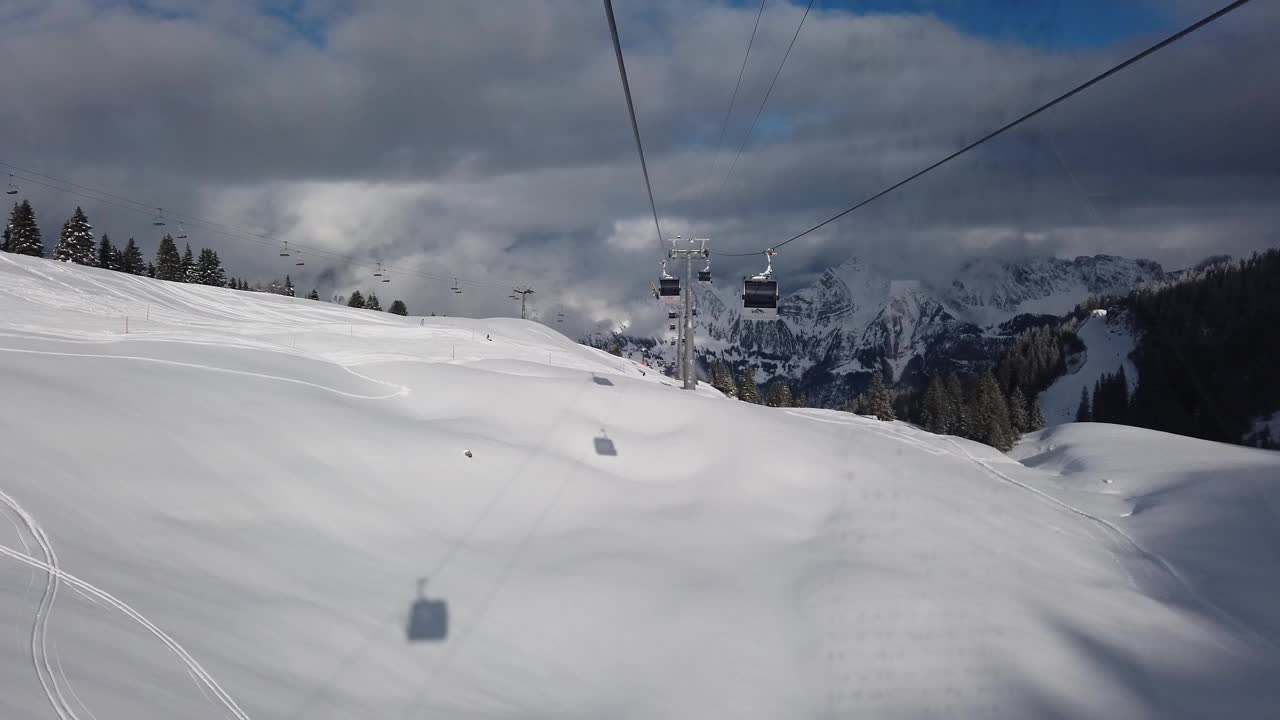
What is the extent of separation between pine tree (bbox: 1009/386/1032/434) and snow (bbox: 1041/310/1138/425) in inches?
3187

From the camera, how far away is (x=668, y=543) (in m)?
14.3

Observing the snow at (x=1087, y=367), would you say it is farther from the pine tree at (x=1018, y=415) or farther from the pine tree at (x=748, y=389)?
the pine tree at (x=748, y=389)

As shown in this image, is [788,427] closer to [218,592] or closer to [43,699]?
[218,592]

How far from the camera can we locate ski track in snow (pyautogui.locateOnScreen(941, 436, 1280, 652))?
43.3 ft

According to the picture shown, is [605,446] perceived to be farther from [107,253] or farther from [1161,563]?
[107,253]

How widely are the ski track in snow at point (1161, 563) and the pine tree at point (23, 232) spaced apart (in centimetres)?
9729

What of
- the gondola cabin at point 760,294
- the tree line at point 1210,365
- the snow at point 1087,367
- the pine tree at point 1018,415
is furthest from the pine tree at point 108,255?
the snow at point 1087,367

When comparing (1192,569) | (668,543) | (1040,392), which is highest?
(668,543)

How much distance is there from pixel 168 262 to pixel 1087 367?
180m

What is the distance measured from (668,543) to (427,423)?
7654 mm

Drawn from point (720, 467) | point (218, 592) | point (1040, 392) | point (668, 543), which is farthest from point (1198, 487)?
point (1040, 392)

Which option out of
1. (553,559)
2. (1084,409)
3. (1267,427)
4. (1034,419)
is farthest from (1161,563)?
(1084,409)

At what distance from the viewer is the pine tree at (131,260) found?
9300cm

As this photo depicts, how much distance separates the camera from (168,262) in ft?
315
